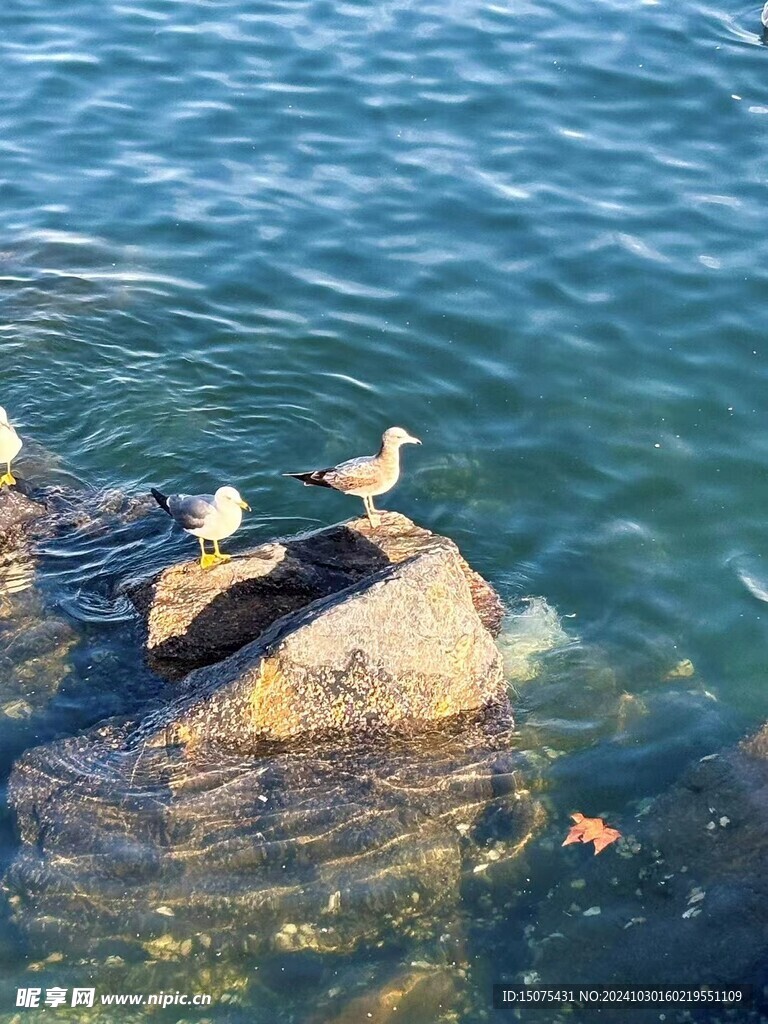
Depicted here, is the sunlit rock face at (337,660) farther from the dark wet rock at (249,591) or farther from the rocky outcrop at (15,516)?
the rocky outcrop at (15,516)

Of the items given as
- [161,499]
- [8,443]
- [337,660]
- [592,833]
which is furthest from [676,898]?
[8,443]

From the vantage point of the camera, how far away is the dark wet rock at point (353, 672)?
23.9ft

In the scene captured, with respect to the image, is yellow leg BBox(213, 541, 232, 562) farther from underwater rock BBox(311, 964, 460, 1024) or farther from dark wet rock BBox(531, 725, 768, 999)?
underwater rock BBox(311, 964, 460, 1024)

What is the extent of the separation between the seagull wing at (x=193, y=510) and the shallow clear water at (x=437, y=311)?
75cm

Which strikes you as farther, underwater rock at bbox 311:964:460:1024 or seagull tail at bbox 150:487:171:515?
seagull tail at bbox 150:487:171:515

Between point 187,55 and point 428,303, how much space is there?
25.1 ft

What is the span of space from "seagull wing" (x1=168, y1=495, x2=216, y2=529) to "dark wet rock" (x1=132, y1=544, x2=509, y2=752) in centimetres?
137

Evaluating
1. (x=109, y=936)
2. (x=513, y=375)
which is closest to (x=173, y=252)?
(x=513, y=375)

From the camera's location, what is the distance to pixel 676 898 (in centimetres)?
676

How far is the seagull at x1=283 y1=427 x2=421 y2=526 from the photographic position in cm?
916

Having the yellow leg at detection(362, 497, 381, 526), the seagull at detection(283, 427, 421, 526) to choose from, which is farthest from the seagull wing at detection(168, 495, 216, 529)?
the yellow leg at detection(362, 497, 381, 526)

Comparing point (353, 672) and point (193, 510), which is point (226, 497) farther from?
point (353, 672)

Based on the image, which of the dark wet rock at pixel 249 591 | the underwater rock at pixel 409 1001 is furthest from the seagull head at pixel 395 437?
the underwater rock at pixel 409 1001

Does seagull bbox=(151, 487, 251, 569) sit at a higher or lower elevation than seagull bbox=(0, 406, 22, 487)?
higher
